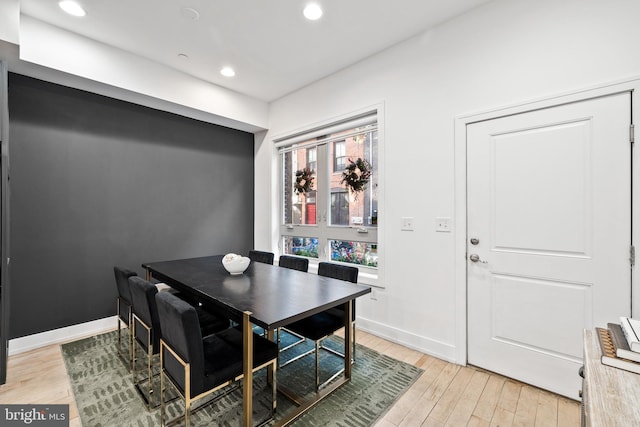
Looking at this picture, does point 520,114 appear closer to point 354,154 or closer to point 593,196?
point 593,196

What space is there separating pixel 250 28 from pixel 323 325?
2708mm

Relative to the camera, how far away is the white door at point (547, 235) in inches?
70.7

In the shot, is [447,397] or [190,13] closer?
[447,397]

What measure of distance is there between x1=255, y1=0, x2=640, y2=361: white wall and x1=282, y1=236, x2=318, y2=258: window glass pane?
111 cm

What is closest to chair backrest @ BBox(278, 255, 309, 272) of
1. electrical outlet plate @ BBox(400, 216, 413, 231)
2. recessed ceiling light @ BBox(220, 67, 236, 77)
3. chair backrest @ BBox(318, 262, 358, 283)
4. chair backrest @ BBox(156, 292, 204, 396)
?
chair backrest @ BBox(318, 262, 358, 283)

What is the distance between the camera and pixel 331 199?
371cm

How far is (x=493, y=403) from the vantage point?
75.3 inches

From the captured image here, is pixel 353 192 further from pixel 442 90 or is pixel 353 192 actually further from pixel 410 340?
pixel 410 340

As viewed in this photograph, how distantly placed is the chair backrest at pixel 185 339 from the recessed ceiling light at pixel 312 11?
2.43m

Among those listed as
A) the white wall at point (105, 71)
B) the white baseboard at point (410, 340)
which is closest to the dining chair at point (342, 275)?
the white baseboard at point (410, 340)

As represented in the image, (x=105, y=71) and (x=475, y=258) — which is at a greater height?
(x=105, y=71)

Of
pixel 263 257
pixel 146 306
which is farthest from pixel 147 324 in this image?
pixel 263 257

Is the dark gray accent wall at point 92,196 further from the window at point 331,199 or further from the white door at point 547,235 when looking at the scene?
the white door at point 547,235

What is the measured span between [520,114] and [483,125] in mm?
250
